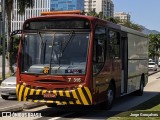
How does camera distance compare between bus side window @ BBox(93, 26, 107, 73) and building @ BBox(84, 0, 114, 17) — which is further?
building @ BBox(84, 0, 114, 17)

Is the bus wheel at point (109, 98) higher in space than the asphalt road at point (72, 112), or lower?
higher

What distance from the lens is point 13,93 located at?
18.6m

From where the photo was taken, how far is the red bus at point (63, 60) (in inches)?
537

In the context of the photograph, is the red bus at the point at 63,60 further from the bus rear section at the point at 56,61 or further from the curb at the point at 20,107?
the curb at the point at 20,107

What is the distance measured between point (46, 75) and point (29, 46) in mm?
1244

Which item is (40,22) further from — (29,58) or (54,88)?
(54,88)

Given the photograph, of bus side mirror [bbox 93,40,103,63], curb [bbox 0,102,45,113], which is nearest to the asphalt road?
curb [bbox 0,102,45,113]

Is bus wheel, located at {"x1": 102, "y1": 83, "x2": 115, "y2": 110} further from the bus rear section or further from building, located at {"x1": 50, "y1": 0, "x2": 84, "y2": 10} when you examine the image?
building, located at {"x1": 50, "y1": 0, "x2": 84, "y2": 10}

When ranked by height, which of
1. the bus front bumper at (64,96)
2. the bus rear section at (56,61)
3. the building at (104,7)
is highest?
the building at (104,7)

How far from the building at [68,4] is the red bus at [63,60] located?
425ft

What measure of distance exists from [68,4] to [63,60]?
13853 cm

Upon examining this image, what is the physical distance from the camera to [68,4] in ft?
496

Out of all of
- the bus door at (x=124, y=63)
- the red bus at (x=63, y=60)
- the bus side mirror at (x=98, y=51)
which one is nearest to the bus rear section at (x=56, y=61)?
the red bus at (x=63, y=60)

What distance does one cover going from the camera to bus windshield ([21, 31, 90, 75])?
1380cm
